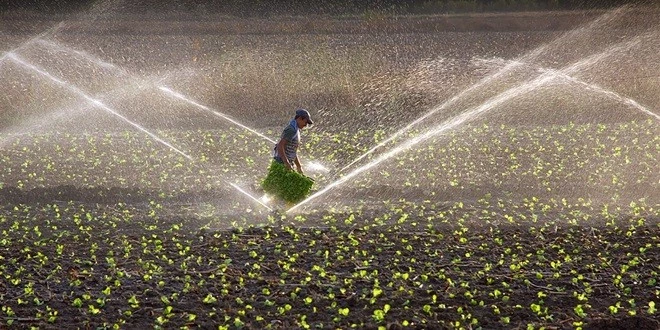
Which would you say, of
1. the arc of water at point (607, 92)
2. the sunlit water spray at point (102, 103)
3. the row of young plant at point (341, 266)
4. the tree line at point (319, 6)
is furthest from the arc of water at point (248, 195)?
the tree line at point (319, 6)

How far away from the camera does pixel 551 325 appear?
10062 mm

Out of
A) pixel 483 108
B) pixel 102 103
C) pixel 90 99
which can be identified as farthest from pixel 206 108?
pixel 483 108

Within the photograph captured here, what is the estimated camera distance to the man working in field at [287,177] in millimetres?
13875

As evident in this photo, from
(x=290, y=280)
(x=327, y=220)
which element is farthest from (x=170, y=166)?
(x=290, y=280)

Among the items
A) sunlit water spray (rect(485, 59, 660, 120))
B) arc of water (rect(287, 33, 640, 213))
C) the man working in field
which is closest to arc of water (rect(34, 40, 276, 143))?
arc of water (rect(287, 33, 640, 213))

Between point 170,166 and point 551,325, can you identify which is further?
point 170,166

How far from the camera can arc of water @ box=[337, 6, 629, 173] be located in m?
19.5

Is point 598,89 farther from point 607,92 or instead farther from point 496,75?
point 496,75

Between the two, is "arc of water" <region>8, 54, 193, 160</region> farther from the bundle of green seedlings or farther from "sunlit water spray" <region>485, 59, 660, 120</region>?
"sunlit water spray" <region>485, 59, 660, 120</region>

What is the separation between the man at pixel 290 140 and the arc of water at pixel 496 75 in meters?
2.57

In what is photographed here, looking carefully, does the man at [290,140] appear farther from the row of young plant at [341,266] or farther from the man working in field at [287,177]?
the row of young plant at [341,266]

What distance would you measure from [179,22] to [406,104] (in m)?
12.0

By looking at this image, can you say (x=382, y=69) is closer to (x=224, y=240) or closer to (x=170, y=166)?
(x=170, y=166)

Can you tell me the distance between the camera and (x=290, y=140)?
14.5m
